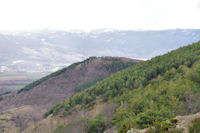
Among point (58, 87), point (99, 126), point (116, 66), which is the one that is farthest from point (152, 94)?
point (116, 66)

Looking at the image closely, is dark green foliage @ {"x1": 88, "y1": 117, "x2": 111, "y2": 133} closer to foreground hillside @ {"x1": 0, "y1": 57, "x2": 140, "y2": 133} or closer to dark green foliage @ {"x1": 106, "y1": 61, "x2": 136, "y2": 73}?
foreground hillside @ {"x1": 0, "y1": 57, "x2": 140, "y2": 133}

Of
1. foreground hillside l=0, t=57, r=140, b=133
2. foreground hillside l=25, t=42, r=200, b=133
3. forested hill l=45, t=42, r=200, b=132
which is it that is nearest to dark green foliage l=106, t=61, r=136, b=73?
foreground hillside l=0, t=57, r=140, b=133

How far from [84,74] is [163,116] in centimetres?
11390

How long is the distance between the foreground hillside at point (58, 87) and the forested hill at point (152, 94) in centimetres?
4544

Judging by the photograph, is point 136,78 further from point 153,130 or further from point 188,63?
point 153,130

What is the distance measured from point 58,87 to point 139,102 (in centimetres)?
10093

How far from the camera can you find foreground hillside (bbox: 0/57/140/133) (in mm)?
114713

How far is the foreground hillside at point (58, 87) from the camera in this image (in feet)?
376

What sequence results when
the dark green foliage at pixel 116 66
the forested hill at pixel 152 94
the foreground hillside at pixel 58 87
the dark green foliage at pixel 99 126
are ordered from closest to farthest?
the forested hill at pixel 152 94, the dark green foliage at pixel 99 126, the foreground hillside at pixel 58 87, the dark green foliage at pixel 116 66

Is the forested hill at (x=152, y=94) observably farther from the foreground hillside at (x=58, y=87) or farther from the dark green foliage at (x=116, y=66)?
the dark green foliage at (x=116, y=66)

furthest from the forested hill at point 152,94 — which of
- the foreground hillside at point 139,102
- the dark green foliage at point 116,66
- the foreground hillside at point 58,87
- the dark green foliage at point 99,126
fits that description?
the dark green foliage at point 116,66

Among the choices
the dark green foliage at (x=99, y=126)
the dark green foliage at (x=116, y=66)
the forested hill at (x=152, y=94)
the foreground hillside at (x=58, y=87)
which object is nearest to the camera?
the forested hill at (x=152, y=94)

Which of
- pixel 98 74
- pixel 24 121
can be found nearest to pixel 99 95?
pixel 24 121

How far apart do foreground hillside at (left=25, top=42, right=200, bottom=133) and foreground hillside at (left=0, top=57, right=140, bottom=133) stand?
4171 centimetres
